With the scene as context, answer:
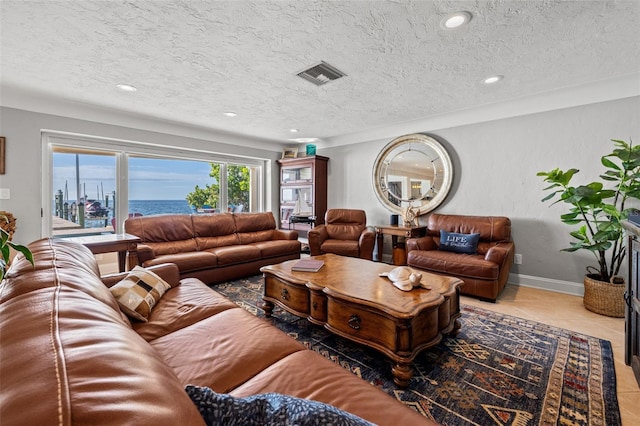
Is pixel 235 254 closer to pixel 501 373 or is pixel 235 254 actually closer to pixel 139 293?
pixel 139 293

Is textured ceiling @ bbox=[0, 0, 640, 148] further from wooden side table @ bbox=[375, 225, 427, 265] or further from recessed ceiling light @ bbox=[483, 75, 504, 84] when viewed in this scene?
wooden side table @ bbox=[375, 225, 427, 265]

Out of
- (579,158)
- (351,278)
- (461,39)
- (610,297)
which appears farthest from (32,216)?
(579,158)

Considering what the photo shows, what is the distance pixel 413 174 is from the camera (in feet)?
14.5

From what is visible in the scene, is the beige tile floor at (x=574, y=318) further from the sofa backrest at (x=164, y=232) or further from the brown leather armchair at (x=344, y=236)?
the sofa backrest at (x=164, y=232)

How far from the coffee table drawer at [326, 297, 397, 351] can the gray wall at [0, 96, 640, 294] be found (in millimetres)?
2891

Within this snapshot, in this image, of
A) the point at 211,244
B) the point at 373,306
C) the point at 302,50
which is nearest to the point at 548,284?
the point at 373,306

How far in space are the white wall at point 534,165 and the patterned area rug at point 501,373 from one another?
4.48ft

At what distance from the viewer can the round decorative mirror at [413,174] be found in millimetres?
4145

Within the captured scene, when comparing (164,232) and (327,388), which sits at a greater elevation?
(164,232)

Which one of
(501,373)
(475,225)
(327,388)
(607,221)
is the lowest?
(501,373)

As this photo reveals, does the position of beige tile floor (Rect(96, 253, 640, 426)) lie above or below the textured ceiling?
below

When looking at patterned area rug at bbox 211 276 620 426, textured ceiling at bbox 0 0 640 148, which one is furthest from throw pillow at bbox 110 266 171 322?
textured ceiling at bbox 0 0 640 148

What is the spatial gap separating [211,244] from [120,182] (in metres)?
1.70

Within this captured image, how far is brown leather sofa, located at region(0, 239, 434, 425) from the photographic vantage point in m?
0.40
